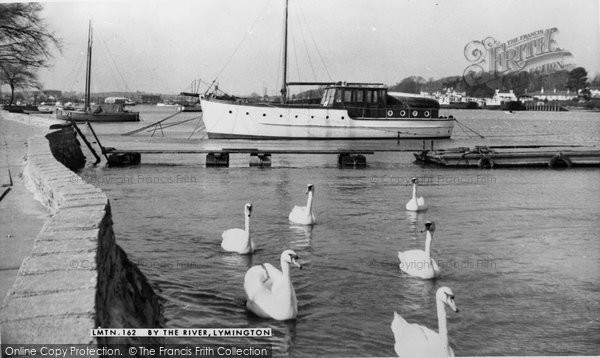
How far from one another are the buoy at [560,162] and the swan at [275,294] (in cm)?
2524

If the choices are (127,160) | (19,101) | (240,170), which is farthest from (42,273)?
(19,101)

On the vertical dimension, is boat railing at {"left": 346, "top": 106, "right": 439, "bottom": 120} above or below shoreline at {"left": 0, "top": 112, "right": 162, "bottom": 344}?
above

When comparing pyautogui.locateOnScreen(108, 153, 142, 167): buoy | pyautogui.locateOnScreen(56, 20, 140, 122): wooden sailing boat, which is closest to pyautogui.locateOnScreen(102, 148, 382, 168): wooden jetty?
pyautogui.locateOnScreen(108, 153, 142, 167): buoy

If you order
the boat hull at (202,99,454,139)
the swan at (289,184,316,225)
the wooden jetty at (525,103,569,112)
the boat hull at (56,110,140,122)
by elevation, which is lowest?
the swan at (289,184,316,225)

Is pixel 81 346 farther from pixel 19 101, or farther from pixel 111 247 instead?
pixel 19 101

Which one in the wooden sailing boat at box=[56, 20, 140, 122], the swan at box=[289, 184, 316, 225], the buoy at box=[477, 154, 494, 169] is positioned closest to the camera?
the swan at box=[289, 184, 316, 225]

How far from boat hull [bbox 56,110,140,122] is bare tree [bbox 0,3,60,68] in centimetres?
5994

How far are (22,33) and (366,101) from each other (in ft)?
111

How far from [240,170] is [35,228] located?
69.5 feet

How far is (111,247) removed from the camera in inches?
287

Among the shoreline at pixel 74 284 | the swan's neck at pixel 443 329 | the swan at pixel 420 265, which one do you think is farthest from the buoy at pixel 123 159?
the swan's neck at pixel 443 329

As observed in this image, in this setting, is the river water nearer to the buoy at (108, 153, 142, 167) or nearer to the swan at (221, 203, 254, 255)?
the swan at (221, 203, 254, 255)

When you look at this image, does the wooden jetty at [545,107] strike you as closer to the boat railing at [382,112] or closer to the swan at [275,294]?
the boat railing at [382,112]

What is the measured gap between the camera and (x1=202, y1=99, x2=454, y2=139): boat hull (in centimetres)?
5481
